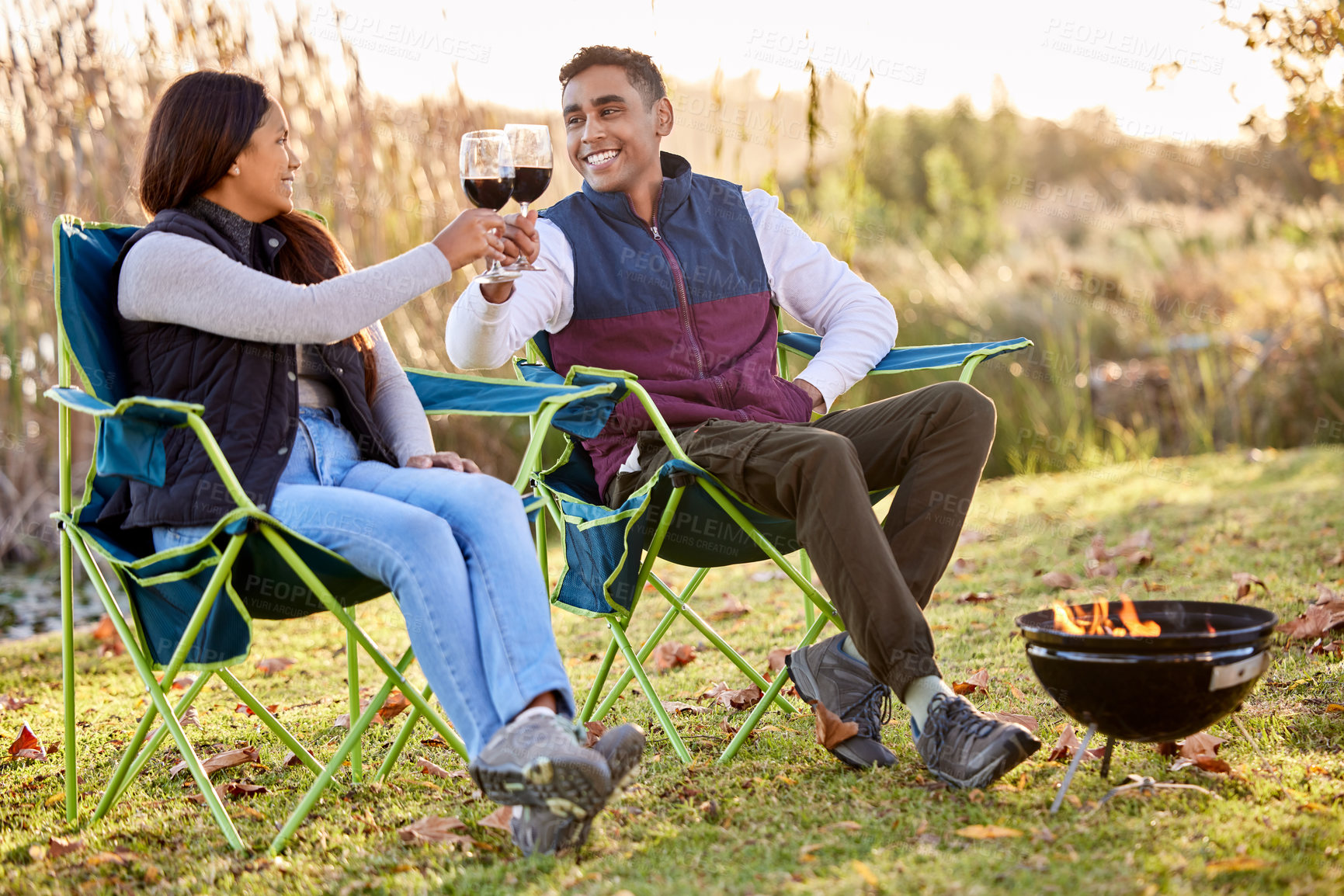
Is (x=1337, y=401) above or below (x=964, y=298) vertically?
below

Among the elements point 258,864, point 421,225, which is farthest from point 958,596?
point 421,225

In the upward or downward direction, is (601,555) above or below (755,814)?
above

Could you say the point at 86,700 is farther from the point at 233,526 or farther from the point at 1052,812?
the point at 1052,812

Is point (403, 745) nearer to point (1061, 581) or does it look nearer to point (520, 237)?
point (520, 237)

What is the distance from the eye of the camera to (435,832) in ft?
5.98

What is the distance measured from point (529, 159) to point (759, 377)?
2.35 feet

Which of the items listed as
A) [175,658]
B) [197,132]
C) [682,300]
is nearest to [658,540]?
[682,300]

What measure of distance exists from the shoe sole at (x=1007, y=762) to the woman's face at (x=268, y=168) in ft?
4.76

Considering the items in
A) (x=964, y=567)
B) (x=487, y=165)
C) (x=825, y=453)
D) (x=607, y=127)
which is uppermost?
(x=607, y=127)

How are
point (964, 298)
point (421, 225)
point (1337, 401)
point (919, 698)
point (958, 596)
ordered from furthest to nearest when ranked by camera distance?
1. point (964, 298)
2. point (1337, 401)
3. point (421, 225)
4. point (958, 596)
5. point (919, 698)

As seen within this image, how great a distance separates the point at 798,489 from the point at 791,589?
73.4 inches

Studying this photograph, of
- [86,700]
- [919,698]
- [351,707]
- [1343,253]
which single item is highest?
[1343,253]

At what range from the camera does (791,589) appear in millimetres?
3791

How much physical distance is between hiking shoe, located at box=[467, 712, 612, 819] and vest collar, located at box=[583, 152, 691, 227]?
1.24 m
